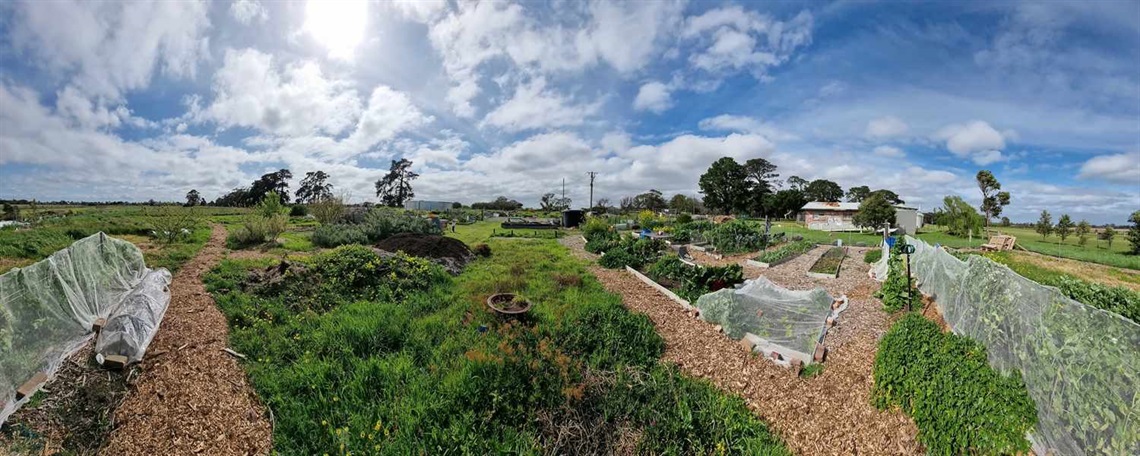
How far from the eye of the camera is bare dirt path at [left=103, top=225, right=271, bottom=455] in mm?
3729

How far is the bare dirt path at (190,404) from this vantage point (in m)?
3.73

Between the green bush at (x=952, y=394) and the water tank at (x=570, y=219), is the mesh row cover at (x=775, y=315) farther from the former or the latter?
the water tank at (x=570, y=219)

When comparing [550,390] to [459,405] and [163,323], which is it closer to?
[459,405]

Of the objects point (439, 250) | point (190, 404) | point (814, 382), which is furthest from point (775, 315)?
point (439, 250)

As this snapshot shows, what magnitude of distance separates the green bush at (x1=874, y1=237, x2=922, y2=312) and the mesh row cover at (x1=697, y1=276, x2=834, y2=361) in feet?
5.86

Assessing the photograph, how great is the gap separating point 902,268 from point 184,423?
37.8 ft

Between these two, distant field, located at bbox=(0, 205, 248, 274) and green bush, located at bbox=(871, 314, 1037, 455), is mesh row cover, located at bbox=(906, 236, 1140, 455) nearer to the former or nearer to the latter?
green bush, located at bbox=(871, 314, 1037, 455)

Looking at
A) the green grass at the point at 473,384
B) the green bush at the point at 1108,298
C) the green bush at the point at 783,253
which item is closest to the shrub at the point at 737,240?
the green bush at the point at 783,253

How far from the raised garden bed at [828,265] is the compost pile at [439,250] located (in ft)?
32.8

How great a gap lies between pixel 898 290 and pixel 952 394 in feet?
16.0

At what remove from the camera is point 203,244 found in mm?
13234

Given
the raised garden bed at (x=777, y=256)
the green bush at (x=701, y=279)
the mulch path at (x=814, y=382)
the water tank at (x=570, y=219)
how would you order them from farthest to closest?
the water tank at (x=570, y=219) < the raised garden bed at (x=777, y=256) < the green bush at (x=701, y=279) < the mulch path at (x=814, y=382)

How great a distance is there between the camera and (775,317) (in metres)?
6.20

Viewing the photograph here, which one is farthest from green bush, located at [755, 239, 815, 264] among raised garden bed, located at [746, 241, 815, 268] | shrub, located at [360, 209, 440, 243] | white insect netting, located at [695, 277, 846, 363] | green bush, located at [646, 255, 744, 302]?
shrub, located at [360, 209, 440, 243]
